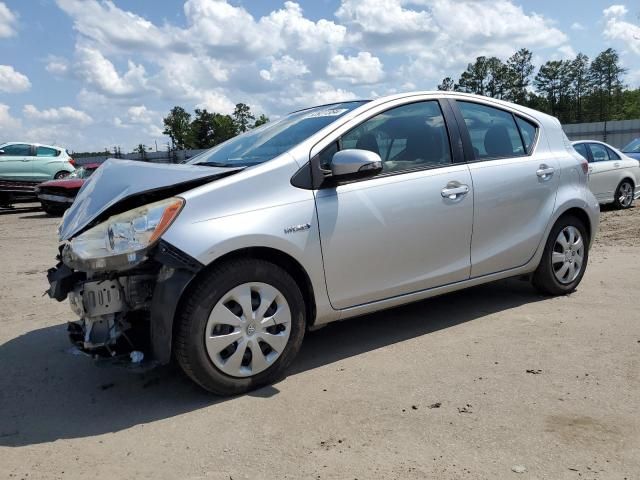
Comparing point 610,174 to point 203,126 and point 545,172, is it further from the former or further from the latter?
point 203,126

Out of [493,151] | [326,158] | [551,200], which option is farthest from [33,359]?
[551,200]

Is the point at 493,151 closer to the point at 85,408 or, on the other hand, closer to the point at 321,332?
the point at 321,332

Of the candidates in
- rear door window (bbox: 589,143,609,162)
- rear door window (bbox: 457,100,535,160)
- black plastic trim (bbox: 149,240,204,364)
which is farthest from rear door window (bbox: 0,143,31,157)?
black plastic trim (bbox: 149,240,204,364)

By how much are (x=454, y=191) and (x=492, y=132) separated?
2.76 ft

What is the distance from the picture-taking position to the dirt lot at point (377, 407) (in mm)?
2654

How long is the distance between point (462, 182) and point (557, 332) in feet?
4.28

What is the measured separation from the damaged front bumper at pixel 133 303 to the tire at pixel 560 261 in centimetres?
320

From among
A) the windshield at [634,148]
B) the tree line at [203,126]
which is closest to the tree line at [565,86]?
the tree line at [203,126]

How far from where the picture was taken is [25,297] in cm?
593

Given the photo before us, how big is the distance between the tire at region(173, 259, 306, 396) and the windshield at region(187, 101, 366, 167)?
31.5 inches

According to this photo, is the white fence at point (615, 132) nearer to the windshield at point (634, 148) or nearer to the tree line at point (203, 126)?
the windshield at point (634, 148)

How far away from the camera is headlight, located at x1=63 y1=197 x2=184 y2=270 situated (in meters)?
3.11

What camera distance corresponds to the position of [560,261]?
5.07m

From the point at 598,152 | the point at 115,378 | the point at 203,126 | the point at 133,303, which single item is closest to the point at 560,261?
the point at 133,303
